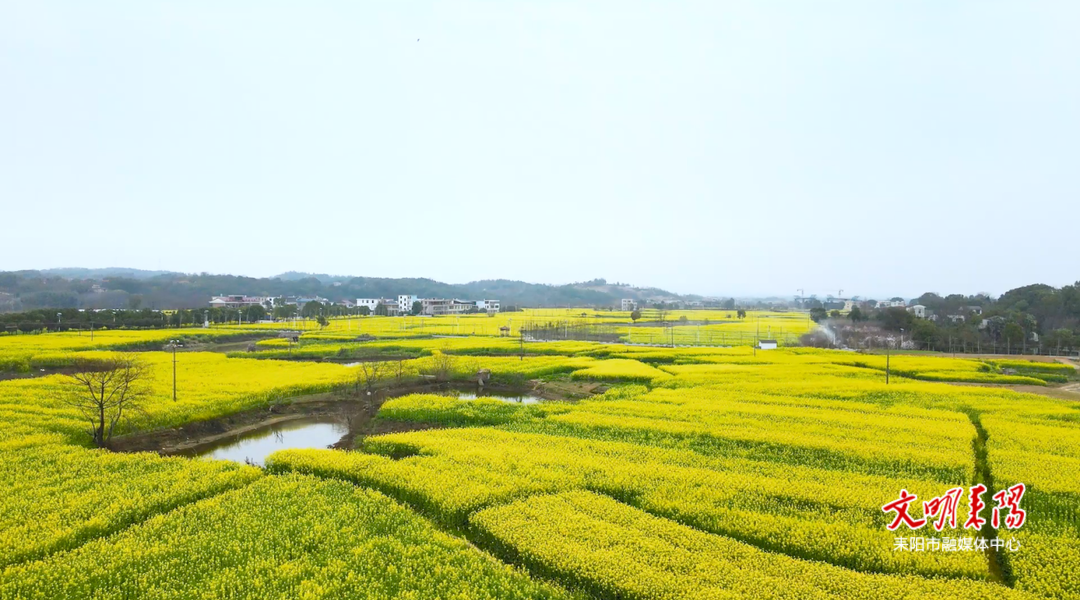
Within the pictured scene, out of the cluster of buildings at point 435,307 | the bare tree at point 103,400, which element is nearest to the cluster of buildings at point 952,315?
the cluster of buildings at point 435,307

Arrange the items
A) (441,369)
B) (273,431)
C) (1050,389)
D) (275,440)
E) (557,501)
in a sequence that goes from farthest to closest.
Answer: (441,369)
(1050,389)
(273,431)
(275,440)
(557,501)

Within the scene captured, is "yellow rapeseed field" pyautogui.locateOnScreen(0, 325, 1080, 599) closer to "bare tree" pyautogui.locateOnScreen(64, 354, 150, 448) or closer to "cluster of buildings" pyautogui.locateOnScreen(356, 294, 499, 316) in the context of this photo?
"bare tree" pyautogui.locateOnScreen(64, 354, 150, 448)

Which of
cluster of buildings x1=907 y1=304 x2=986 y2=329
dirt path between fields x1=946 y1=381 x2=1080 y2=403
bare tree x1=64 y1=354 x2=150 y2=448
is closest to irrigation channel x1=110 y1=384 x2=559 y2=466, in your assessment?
bare tree x1=64 y1=354 x2=150 y2=448

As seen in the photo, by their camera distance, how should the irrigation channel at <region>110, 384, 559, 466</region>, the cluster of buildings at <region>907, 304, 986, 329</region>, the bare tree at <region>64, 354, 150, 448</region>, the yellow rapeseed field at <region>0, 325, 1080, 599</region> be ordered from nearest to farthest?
the yellow rapeseed field at <region>0, 325, 1080, 599</region> < the bare tree at <region>64, 354, 150, 448</region> < the irrigation channel at <region>110, 384, 559, 466</region> < the cluster of buildings at <region>907, 304, 986, 329</region>

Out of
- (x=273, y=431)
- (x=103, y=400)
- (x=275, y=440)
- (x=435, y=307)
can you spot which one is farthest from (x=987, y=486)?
(x=435, y=307)

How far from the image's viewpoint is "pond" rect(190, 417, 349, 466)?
2338 centimetres

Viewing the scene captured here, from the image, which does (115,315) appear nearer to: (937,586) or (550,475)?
(550,475)

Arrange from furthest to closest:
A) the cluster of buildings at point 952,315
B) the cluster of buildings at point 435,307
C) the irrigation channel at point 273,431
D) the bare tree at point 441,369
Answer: the cluster of buildings at point 435,307 → the cluster of buildings at point 952,315 → the bare tree at point 441,369 → the irrigation channel at point 273,431

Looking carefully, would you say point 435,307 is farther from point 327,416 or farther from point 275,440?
point 275,440

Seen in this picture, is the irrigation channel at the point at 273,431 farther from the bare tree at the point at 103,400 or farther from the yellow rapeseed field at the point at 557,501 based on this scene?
the bare tree at the point at 103,400

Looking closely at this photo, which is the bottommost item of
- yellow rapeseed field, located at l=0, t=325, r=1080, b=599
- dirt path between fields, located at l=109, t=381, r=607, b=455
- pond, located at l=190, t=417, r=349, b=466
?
pond, located at l=190, t=417, r=349, b=466

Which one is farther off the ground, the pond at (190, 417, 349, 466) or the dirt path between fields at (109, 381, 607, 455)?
the dirt path between fields at (109, 381, 607, 455)

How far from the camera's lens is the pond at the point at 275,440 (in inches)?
920

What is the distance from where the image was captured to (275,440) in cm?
2577
